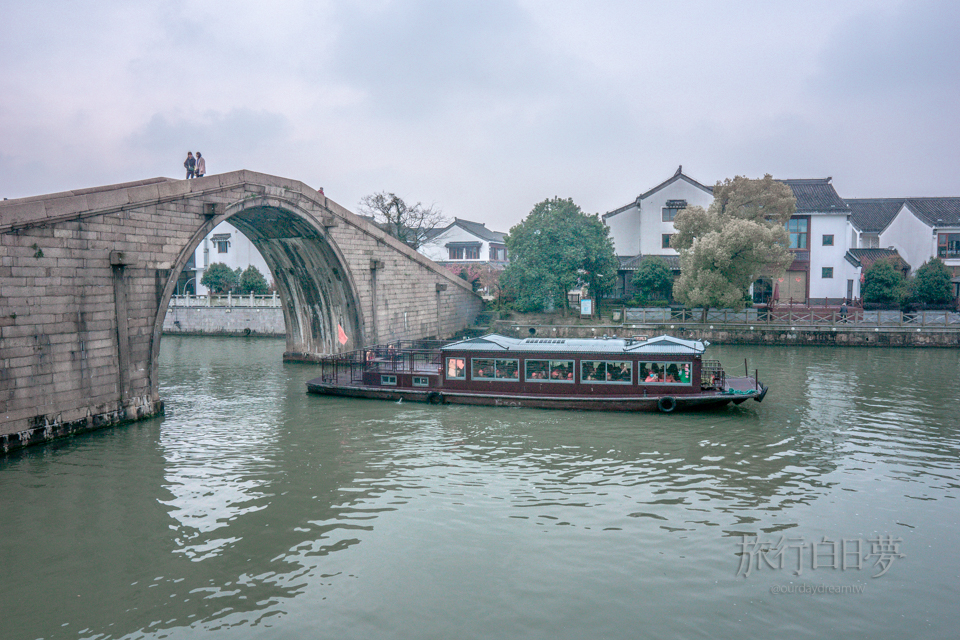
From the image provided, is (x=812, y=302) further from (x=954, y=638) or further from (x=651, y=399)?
(x=954, y=638)

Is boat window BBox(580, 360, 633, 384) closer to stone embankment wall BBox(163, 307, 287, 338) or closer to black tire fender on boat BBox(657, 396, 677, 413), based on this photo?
black tire fender on boat BBox(657, 396, 677, 413)

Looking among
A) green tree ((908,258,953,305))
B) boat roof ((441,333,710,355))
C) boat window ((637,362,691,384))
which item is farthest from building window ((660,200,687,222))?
boat window ((637,362,691,384))

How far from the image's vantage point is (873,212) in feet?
156

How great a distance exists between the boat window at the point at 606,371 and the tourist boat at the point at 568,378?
0.03 m

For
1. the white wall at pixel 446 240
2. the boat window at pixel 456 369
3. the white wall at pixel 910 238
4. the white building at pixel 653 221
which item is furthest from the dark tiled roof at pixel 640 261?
the boat window at pixel 456 369

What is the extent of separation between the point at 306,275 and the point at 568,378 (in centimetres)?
1505

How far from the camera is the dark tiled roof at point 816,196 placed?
131ft

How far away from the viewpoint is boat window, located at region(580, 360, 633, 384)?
724 inches

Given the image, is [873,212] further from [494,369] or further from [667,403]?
[494,369]

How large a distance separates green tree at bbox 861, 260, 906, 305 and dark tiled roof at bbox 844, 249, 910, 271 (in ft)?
3.32

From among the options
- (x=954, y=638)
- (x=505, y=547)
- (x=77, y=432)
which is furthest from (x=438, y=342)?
(x=954, y=638)

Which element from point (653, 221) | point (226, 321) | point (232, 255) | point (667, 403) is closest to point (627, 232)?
point (653, 221)

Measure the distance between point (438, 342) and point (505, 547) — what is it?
83.4ft

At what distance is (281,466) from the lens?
13664 millimetres
